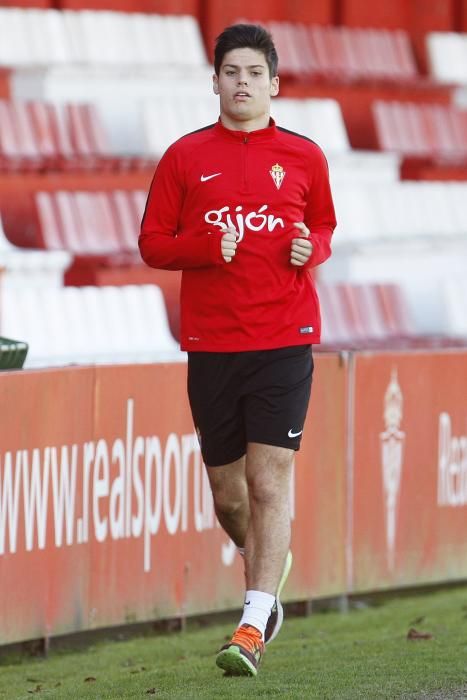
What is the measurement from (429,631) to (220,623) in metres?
1.15

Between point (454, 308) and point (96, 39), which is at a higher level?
point (96, 39)

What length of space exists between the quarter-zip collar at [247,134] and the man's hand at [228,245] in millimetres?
352

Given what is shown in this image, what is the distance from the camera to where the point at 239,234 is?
17.5ft

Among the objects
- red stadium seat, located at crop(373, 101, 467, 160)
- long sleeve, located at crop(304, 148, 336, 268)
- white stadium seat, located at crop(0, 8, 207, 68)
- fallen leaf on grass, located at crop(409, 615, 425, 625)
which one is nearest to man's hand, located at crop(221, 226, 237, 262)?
long sleeve, located at crop(304, 148, 336, 268)

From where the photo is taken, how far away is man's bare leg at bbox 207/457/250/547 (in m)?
5.67

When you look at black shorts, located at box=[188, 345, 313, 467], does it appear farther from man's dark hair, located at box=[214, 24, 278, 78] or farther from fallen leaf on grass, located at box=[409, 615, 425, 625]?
fallen leaf on grass, located at box=[409, 615, 425, 625]

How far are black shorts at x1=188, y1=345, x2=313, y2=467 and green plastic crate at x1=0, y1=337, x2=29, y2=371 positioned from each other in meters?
1.28

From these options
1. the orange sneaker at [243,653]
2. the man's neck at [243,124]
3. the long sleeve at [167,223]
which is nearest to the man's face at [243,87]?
the man's neck at [243,124]

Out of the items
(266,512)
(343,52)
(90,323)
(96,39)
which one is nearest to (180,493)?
(266,512)

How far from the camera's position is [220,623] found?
7.87 m

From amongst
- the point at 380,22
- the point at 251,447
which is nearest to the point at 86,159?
the point at 380,22

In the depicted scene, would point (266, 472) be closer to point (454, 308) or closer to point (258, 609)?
point (258, 609)

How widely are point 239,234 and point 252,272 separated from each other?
0.13 m

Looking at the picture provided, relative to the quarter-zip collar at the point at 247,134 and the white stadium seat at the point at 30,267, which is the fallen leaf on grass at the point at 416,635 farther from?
the white stadium seat at the point at 30,267
